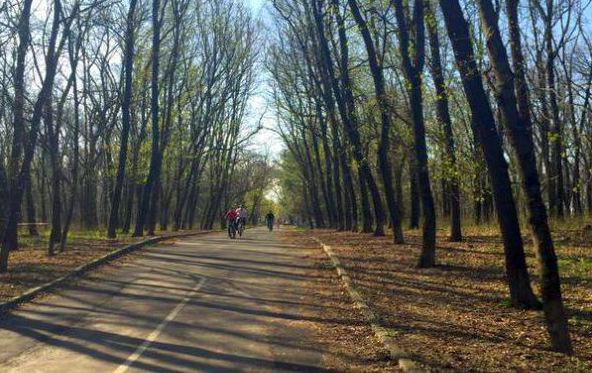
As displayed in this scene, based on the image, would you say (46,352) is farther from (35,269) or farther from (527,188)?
(35,269)

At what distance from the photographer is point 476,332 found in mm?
8648

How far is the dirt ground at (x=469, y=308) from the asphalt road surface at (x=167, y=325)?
4.45 ft

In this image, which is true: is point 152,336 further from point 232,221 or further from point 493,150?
point 232,221

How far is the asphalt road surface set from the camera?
7.40 meters

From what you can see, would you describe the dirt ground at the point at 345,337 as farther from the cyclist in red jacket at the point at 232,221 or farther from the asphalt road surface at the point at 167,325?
the cyclist in red jacket at the point at 232,221

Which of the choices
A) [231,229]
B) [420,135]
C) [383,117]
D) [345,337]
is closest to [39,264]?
[420,135]

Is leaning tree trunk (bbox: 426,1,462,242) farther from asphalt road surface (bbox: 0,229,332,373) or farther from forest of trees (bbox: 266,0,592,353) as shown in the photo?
asphalt road surface (bbox: 0,229,332,373)

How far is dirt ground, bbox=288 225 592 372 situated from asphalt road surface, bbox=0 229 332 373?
136 cm

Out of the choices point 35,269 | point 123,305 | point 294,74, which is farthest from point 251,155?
point 123,305

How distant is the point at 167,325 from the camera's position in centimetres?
946

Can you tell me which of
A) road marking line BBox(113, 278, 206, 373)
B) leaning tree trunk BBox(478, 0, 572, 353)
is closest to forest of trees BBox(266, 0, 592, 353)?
leaning tree trunk BBox(478, 0, 572, 353)

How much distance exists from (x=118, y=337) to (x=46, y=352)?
1.06 m

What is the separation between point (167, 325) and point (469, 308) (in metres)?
4.94

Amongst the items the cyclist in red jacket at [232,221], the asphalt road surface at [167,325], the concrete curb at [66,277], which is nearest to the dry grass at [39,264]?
the concrete curb at [66,277]
